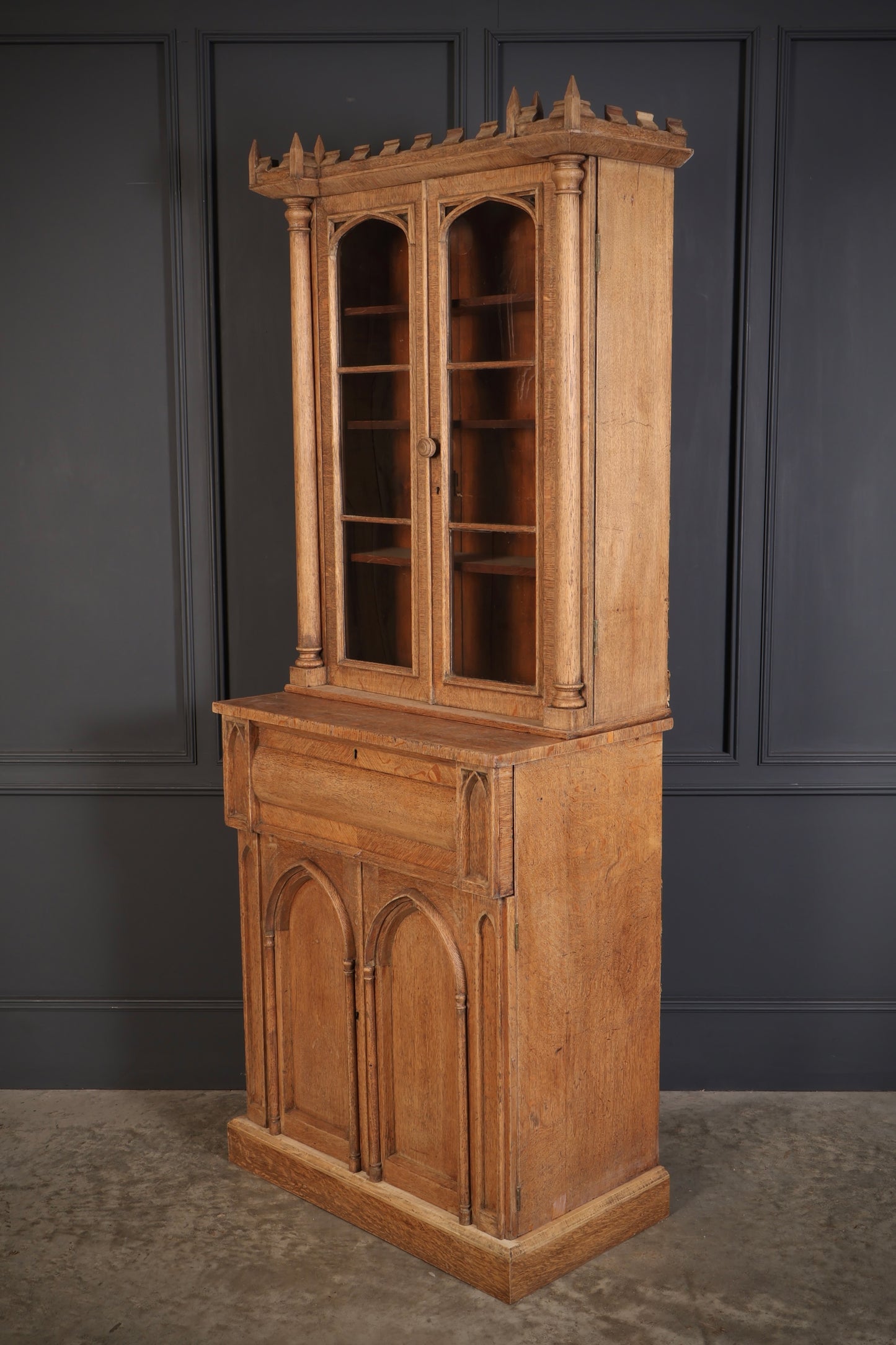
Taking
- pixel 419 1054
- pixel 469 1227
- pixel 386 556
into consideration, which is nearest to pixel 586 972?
pixel 419 1054

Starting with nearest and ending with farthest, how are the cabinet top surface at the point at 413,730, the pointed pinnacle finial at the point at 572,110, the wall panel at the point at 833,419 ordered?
the pointed pinnacle finial at the point at 572,110, the cabinet top surface at the point at 413,730, the wall panel at the point at 833,419

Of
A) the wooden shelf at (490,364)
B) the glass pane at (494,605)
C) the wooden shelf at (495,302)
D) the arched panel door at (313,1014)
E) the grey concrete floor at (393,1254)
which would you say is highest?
the wooden shelf at (495,302)

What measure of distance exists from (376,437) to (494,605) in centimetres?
52

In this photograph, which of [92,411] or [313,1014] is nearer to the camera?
[313,1014]

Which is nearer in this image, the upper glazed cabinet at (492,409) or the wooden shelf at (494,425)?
the upper glazed cabinet at (492,409)

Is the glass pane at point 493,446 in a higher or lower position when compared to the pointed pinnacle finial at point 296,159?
lower

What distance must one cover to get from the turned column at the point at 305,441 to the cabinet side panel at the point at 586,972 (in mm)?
788

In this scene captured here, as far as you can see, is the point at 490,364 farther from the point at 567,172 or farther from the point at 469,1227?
the point at 469,1227

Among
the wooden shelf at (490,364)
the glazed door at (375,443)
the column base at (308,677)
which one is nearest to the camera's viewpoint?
the wooden shelf at (490,364)

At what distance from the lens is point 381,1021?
299 centimetres

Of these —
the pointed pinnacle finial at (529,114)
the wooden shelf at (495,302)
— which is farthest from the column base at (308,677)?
the pointed pinnacle finial at (529,114)

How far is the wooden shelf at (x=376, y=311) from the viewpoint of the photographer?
9.80 feet

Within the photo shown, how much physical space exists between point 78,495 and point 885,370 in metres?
2.18

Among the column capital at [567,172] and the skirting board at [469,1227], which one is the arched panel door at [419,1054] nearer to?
the skirting board at [469,1227]
